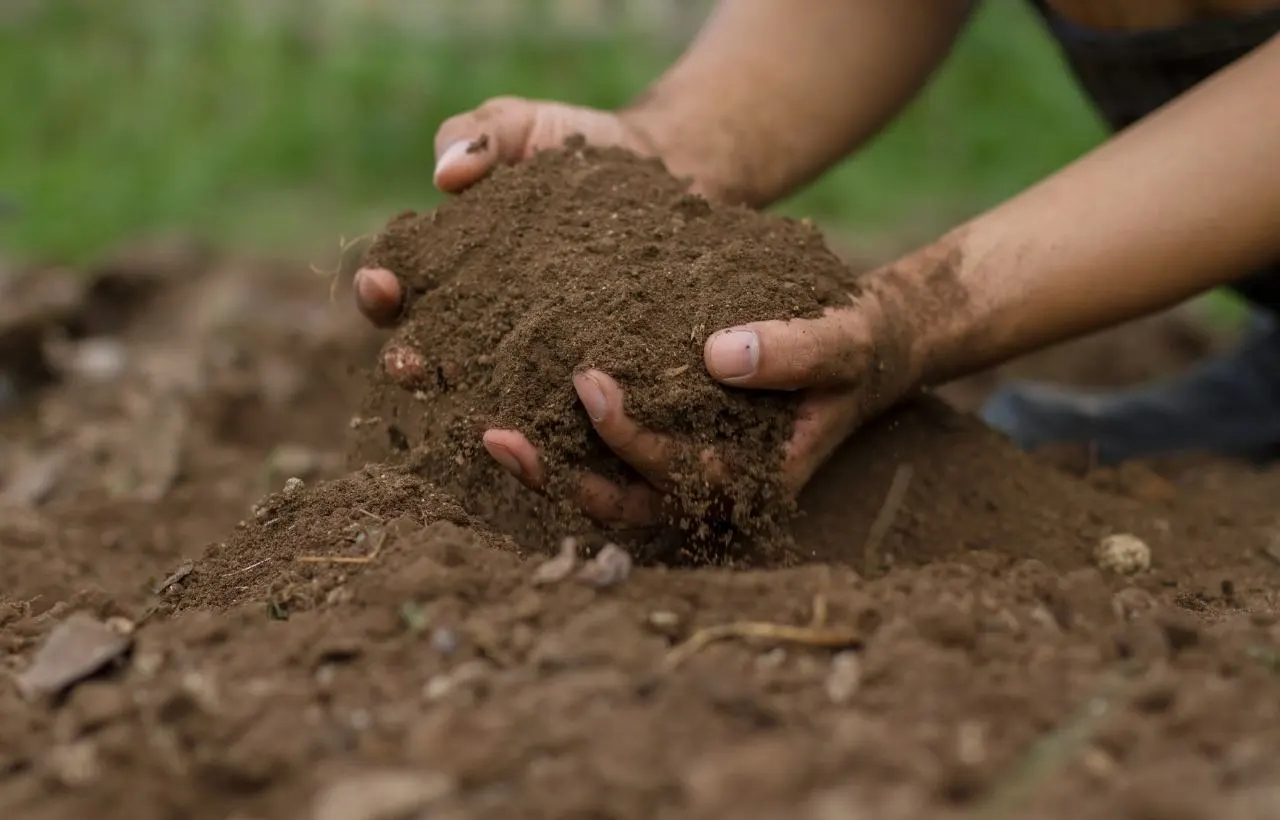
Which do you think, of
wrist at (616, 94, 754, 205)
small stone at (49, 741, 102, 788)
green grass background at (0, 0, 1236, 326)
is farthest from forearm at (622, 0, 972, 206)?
green grass background at (0, 0, 1236, 326)

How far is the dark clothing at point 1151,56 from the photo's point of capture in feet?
8.18

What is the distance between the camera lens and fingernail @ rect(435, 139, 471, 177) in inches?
84.7

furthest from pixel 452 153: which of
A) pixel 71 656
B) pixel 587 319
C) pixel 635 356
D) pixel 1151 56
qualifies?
pixel 1151 56

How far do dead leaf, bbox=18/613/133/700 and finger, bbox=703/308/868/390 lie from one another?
31.8 inches

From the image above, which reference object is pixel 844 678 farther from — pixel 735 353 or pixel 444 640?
pixel 735 353

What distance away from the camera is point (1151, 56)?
2.64m

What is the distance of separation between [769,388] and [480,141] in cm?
73

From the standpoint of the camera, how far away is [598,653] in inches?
49.6

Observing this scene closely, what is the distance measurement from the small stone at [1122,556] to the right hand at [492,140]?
3.53 ft

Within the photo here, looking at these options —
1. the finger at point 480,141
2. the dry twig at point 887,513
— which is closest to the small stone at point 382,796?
the dry twig at point 887,513

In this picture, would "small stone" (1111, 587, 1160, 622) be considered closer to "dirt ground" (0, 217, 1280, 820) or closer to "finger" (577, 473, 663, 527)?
"dirt ground" (0, 217, 1280, 820)

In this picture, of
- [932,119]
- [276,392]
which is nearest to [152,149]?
[276,392]

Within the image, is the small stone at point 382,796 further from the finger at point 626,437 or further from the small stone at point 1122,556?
the small stone at point 1122,556

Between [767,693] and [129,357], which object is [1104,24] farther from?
[129,357]
